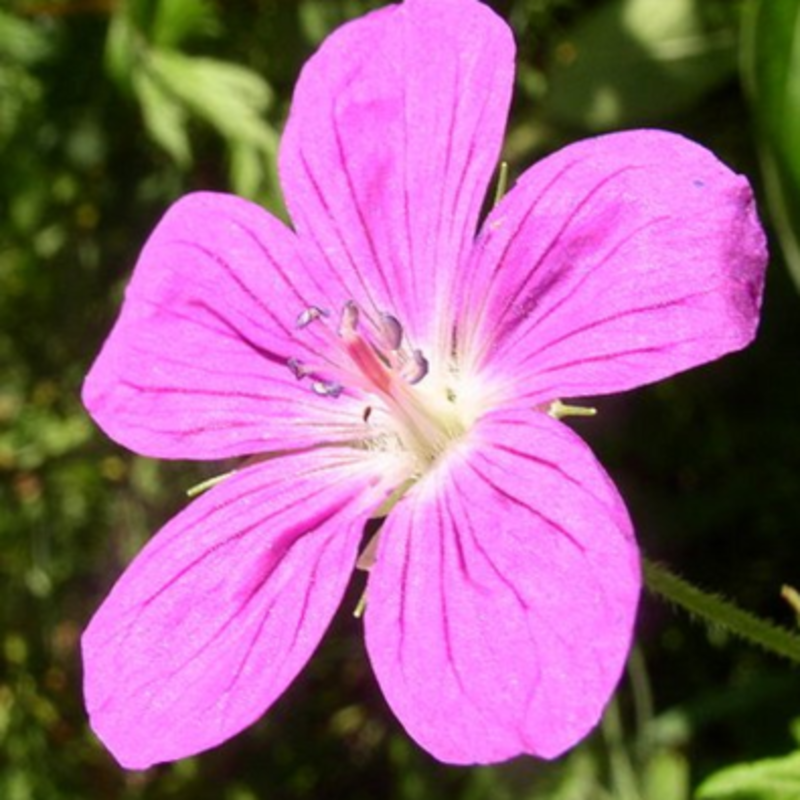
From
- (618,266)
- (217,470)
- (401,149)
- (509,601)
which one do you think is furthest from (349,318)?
(217,470)

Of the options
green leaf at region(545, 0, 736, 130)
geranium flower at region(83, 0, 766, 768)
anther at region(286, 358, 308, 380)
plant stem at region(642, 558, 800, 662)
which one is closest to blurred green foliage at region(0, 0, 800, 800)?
green leaf at region(545, 0, 736, 130)

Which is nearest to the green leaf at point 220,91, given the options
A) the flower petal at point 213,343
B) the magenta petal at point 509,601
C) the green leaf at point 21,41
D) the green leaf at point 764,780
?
the green leaf at point 21,41

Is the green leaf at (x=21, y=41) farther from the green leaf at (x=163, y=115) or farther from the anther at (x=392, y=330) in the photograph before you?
the anther at (x=392, y=330)

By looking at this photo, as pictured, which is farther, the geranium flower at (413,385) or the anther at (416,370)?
the anther at (416,370)

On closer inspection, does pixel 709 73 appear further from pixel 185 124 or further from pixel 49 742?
pixel 49 742

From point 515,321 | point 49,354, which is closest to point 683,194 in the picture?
point 515,321

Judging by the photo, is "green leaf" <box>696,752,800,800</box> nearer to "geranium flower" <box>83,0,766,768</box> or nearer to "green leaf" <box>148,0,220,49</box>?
"geranium flower" <box>83,0,766,768</box>
